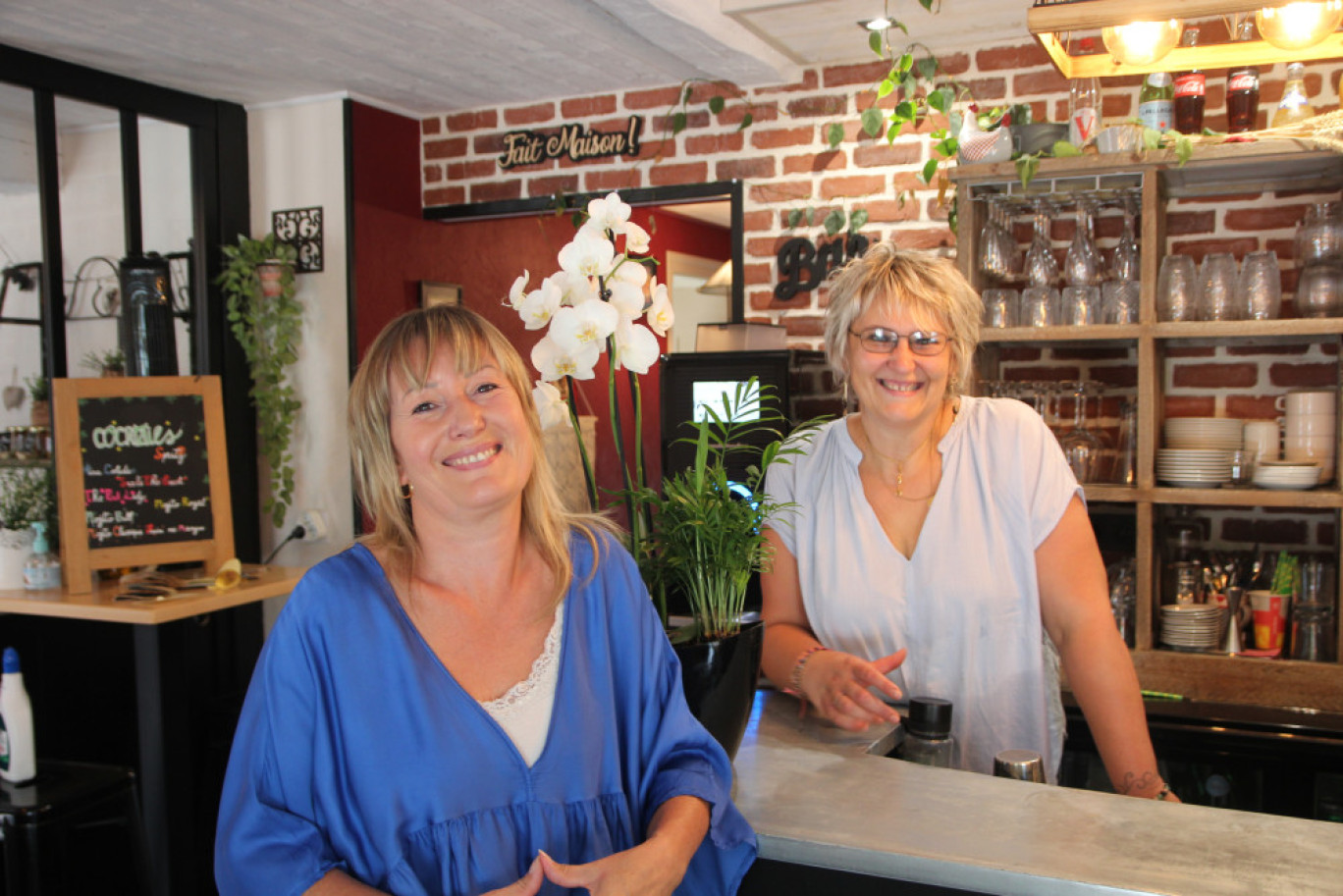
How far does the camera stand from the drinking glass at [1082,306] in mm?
3072

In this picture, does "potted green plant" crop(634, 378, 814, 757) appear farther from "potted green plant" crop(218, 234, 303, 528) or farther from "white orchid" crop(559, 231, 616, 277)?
"potted green plant" crop(218, 234, 303, 528)

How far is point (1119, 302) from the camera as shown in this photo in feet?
9.95

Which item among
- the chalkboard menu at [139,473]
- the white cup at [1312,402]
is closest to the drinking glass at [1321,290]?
the white cup at [1312,402]

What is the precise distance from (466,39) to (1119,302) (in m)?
2.16

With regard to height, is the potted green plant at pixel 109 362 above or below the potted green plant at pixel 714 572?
above

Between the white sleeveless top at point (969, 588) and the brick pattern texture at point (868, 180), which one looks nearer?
the white sleeveless top at point (969, 588)

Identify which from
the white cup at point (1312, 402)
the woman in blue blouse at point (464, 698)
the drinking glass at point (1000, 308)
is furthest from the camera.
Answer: the drinking glass at point (1000, 308)

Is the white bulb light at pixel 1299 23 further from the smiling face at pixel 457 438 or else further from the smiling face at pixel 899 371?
the smiling face at pixel 457 438

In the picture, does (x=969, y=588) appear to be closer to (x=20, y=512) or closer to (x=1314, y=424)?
(x=1314, y=424)

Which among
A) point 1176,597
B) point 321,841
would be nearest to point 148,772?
point 321,841

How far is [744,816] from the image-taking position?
52.1 inches

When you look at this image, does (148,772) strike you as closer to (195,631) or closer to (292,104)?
(195,631)

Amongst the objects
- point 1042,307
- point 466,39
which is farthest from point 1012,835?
point 466,39

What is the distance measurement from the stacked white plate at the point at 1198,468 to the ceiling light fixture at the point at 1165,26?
3.32ft
